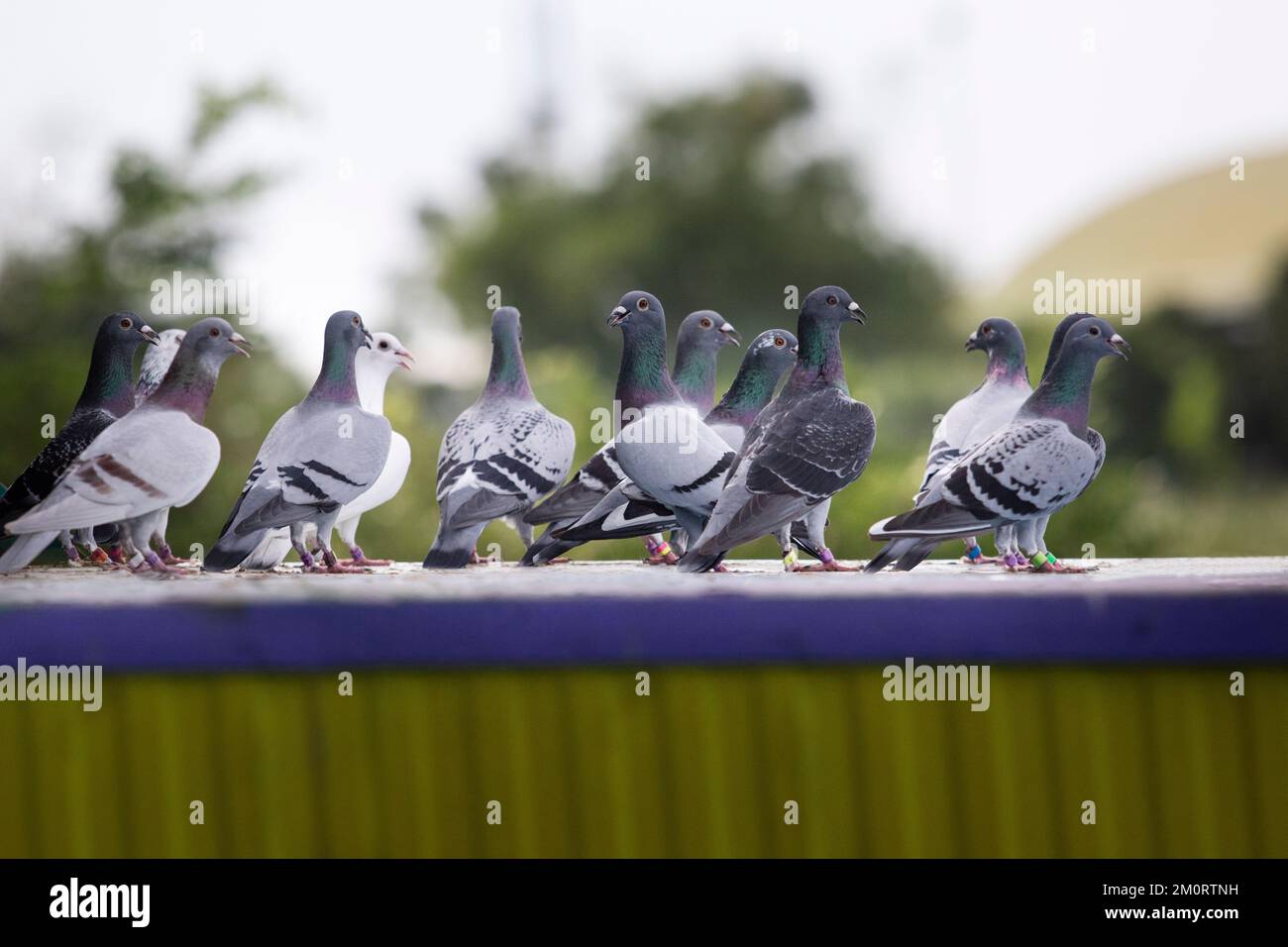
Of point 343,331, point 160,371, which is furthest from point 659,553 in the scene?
point 160,371

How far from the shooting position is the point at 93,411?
3.52m

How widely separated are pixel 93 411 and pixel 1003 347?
233cm

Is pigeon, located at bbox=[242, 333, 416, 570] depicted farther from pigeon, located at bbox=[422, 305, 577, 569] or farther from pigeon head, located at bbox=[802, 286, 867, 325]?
pigeon head, located at bbox=[802, 286, 867, 325]

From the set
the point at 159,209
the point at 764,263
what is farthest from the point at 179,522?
the point at 764,263

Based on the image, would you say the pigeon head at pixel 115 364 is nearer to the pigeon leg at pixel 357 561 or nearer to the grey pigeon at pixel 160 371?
the grey pigeon at pixel 160 371

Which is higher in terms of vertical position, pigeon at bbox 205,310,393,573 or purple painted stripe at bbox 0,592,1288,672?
pigeon at bbox 205,310,393,573

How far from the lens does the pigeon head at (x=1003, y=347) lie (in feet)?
11.5

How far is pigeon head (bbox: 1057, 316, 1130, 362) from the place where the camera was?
10.7 ft

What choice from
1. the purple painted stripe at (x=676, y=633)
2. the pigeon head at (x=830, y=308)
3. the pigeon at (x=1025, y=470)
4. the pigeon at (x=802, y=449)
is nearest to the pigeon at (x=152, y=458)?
the purple painted stripe at (x=676, y=633)

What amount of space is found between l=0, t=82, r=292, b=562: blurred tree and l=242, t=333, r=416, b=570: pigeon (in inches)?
182

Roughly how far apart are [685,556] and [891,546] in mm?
484

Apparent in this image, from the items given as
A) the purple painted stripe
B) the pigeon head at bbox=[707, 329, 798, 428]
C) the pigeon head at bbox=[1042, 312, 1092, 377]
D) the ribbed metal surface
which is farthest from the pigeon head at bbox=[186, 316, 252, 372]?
the pigeon head at bbox=[1042, 312, 1092, 377]

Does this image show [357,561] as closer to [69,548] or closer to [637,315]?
[69,548]

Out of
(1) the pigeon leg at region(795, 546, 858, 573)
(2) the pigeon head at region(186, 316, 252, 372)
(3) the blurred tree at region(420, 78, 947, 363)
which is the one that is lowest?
(1) the pigeon leg at region(795, 546, 858, 573)
